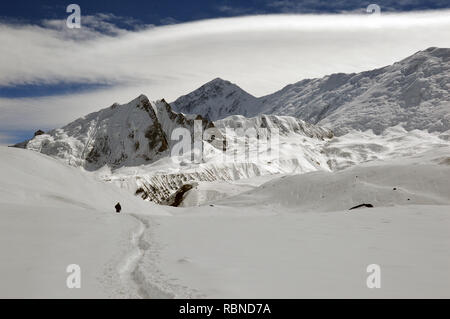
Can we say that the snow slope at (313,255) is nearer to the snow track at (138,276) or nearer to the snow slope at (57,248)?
the snow track at (138,276)

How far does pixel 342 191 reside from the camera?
48.8m

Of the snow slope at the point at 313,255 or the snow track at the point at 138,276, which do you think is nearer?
the snow track at the point at 138,276

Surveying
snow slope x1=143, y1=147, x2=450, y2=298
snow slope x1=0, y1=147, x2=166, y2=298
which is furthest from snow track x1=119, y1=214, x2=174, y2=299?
snow slope x1=143, y1=147, x2=450, y2=298

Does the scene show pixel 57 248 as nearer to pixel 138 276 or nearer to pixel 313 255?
pixel 138 276

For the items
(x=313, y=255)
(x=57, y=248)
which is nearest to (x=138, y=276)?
(x=57, y=248)

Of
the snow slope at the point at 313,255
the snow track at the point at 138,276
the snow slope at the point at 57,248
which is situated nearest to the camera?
the snow track at the point at 138,276

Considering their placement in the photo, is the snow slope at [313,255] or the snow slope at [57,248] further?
the snow slope at [313,255]

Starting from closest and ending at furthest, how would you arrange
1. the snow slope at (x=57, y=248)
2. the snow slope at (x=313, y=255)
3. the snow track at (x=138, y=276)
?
1. the snow track at (x=138, y=276)
2. the snow slope at (x=57, y=248)
3. the snow slope at (x=313, y=255)

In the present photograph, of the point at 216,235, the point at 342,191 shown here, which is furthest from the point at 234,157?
the point at 216,235

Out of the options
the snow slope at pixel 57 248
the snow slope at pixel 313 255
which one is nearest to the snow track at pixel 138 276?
the snow slope at pixel 57 248

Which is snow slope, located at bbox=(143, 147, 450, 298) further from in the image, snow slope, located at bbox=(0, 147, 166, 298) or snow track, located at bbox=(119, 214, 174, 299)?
snow slope, located at bbox=(0, 147, 166, 298)

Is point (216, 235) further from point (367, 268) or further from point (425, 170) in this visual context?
point (425, 170)

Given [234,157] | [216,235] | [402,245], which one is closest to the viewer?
[402,245]
